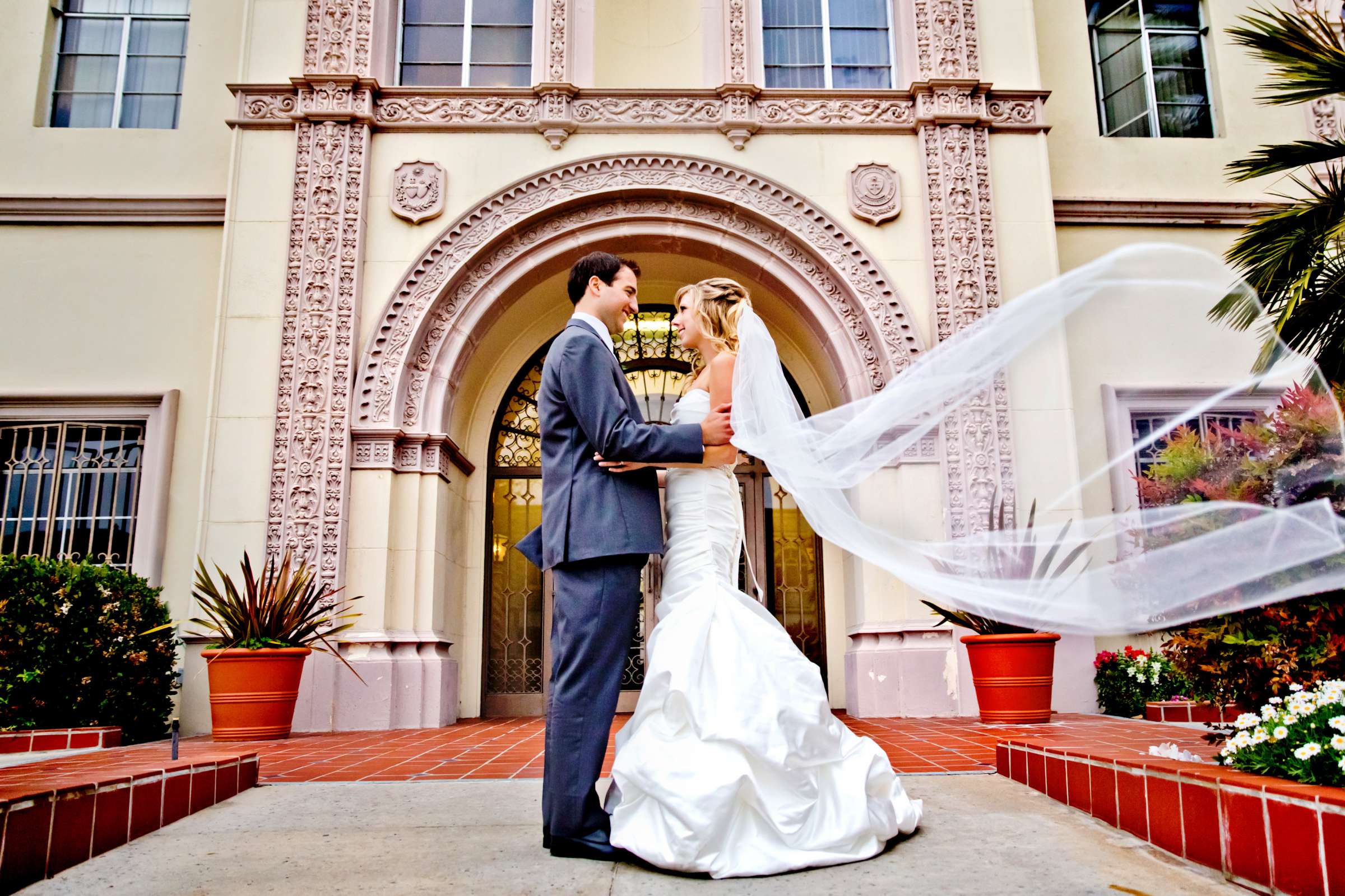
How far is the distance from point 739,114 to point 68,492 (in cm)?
740

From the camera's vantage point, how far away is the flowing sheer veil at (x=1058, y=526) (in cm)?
318

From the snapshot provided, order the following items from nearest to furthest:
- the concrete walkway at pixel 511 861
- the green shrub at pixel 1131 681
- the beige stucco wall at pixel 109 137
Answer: the concrete walkway at pixel 511 861, the green shrub at pixel 1131 681, the beige stucco wall at pixel 109 137

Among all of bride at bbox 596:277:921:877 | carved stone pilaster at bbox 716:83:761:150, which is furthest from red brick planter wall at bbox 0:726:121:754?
carved stone pilaster at bbox 716:83:761:150

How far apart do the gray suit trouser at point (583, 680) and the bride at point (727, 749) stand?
0.37 feet

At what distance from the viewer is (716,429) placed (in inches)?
136

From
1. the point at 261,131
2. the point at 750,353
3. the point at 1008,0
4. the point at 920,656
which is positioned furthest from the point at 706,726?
the point at 1008,0

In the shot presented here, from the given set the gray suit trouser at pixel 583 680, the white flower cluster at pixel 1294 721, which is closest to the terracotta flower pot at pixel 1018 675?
the white flower cluster at pixel 1294 721

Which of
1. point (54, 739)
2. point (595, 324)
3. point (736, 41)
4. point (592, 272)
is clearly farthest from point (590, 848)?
point (736, 41)

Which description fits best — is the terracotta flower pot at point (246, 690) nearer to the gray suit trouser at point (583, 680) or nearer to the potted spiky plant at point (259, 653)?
the potted spiky plant at point (259, 653)

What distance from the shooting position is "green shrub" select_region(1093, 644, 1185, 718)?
7.86m

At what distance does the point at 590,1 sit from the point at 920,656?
281 inches

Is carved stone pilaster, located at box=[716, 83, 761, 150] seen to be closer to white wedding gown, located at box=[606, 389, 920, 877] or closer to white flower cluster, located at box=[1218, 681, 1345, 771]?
white wedding gown, located at box=[606, 389, 920, 877]

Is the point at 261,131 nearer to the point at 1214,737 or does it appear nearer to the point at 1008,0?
the point at 1008,0

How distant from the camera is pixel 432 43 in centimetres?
996
